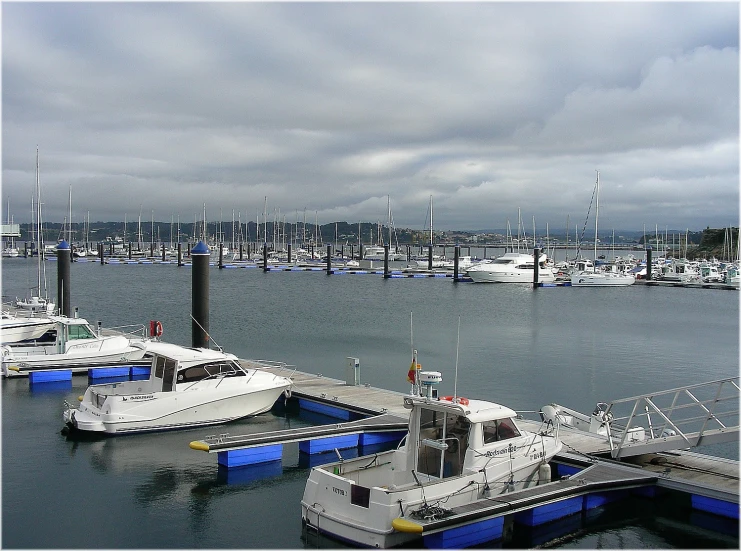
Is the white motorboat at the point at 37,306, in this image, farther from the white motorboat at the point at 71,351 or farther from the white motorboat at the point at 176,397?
the white motorboat at the point at 176,397

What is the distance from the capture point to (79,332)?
27.7 metres

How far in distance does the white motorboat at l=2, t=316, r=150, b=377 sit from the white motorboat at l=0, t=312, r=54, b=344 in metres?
0.99

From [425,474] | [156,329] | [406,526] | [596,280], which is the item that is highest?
[156,329]

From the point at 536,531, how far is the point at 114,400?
11.1 metres

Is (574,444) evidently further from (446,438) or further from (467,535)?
(467,535)

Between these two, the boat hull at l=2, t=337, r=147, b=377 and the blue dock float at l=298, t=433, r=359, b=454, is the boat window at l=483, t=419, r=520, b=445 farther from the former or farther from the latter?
the boat hull at l=2, t=337, r=147, b=377

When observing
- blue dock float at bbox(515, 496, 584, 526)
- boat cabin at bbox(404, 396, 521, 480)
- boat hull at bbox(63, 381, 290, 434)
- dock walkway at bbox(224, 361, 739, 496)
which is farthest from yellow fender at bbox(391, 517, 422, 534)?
boat hull at bbox(63, 381, 290, 434)

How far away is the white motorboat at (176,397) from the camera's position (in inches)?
727

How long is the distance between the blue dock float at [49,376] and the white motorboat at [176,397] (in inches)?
237

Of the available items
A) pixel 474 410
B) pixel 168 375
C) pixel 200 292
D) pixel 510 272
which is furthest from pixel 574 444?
pixel 510 272

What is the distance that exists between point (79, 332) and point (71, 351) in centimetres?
99

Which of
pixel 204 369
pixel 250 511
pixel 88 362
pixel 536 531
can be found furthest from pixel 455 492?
pixel 88 362

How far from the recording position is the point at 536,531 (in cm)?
1318

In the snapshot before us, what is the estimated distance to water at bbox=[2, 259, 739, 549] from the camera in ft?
44.1
